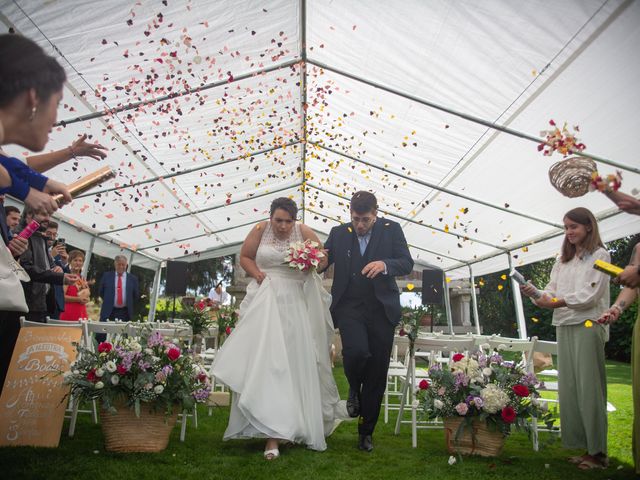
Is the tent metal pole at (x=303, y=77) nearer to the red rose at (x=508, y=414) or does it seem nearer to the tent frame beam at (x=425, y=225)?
the tent frame beam at (x=425, y=225)

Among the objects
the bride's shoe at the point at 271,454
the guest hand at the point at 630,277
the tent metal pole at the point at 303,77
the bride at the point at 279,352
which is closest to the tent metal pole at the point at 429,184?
the tent metal pole at the point at 303,77

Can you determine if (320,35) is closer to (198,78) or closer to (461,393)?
(198,78)

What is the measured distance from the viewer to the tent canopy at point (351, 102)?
4.70 m

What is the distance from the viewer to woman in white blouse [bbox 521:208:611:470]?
11.7 ft

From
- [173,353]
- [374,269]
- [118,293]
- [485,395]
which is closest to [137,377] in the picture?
[173,353]

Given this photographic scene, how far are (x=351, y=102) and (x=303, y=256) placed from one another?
434 centimetres

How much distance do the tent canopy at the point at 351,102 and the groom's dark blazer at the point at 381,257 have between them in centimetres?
211

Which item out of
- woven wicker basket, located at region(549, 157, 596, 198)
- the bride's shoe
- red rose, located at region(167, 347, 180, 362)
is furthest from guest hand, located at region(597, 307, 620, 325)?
red rose, located at region(167, 347, 180, 362)

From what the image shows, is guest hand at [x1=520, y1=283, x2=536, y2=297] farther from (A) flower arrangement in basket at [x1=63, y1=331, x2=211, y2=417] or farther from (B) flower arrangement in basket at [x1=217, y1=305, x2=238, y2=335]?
(B) flower arrangement in basket at [x1=217, y1=305, x2=238, y2=335]

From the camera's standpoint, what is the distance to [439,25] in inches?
196

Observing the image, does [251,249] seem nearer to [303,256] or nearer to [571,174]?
[303,256]

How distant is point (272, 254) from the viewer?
13.3ft

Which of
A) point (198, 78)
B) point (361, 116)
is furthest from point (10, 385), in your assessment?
point (361, 116)

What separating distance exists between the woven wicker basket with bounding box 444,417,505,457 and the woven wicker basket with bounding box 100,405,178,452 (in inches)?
79.0
